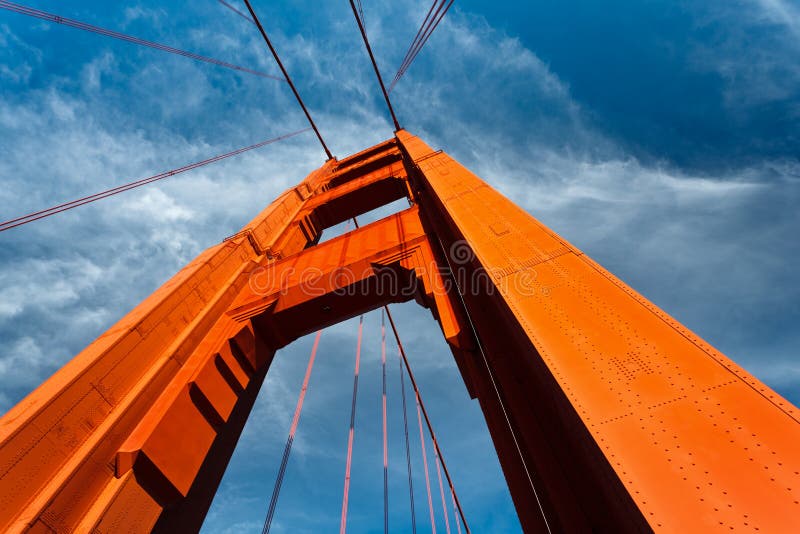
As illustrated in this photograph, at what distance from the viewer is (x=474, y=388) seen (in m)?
4.84

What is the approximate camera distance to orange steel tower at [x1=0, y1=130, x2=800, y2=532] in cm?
204

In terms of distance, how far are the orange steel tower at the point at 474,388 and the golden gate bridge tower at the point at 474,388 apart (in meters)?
0.01

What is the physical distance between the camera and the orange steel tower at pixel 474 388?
6.68 ft

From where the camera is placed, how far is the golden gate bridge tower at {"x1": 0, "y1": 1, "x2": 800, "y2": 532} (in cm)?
204

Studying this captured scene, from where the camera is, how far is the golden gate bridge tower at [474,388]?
204 centimetres

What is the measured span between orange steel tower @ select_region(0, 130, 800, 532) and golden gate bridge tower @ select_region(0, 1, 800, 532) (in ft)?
0.05

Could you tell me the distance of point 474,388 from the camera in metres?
4.84

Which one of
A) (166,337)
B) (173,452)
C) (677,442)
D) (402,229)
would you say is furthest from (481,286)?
(166,337)

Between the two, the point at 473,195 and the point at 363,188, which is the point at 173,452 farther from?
the point at 363,188

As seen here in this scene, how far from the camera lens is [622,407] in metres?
2.37

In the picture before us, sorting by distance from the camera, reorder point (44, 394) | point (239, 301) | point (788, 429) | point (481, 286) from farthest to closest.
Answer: point (239, 301) < point (481, 286) < point (44, 394) < point (788, 429)

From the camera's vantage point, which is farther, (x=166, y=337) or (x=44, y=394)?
(x=166, y=337)

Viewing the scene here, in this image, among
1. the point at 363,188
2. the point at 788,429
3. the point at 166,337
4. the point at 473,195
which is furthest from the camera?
the point at 363,188

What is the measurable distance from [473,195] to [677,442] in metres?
4.69
